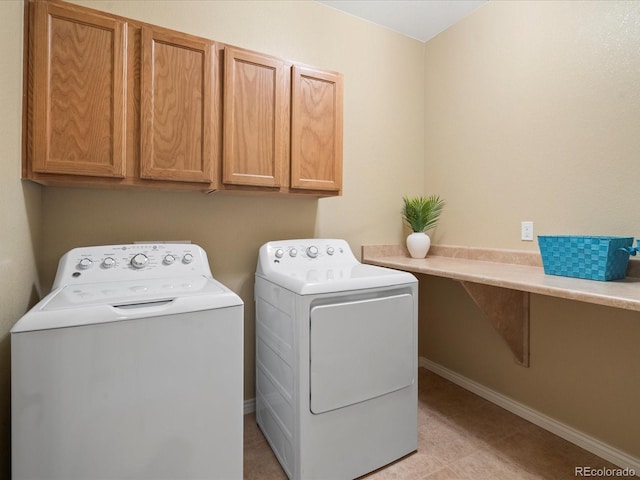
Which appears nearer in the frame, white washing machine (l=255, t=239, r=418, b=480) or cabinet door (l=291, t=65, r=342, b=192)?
white washing machine (l=255, t=239, r=418, b=480)

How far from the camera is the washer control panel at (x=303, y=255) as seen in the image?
6.25 feet

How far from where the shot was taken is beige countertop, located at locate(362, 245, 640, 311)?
3.80ft

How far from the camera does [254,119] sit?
177cm

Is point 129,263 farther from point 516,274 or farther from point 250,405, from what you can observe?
point 516,274

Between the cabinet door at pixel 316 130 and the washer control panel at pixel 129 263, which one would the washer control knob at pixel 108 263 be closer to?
the washer control panel at pixel 129 263

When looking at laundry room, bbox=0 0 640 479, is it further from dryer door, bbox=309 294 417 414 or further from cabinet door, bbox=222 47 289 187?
dryer door, bbox=309 294 417 414

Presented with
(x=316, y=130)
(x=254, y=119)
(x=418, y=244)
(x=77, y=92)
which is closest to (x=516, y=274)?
(x=418, y=244)

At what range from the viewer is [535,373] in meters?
1.96

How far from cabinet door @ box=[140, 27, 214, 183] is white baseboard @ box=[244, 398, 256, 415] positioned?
1.36 m

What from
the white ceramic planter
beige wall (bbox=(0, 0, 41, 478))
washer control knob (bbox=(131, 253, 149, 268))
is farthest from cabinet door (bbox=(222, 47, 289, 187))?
the white ceramic planter

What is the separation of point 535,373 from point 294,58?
8.03 feet

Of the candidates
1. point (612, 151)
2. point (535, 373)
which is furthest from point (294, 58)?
point (535, 373)

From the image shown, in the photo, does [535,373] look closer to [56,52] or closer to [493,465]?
[493,465]

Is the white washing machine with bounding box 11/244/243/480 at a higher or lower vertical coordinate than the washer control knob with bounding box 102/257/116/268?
lower
